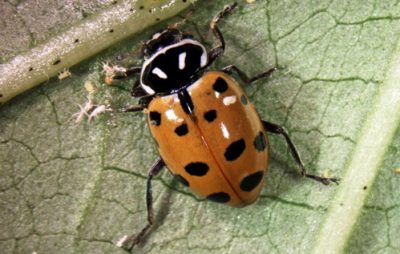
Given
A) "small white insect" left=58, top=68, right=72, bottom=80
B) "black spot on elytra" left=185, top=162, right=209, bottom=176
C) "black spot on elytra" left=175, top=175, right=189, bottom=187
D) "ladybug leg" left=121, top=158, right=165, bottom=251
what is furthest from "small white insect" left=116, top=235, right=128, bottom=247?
"small white insect" left=58, top=68, right=72, bottom=80

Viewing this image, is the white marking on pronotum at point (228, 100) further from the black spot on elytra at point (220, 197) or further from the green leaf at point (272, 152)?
the black spot on elytra at point (220, 197)

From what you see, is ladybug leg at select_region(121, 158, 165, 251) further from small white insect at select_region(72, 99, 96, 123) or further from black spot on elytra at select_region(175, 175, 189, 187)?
small white insect at select_region(72, 99, 96, 123)

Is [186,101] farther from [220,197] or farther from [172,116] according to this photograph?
[220,197]

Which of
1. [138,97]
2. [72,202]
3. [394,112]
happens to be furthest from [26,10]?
[394,112]

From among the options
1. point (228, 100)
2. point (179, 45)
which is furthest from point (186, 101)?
point (179, 45)

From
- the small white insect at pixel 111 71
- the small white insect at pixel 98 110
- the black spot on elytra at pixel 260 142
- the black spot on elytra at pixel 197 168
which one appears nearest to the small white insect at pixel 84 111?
the small white insect at pixel 98 110
